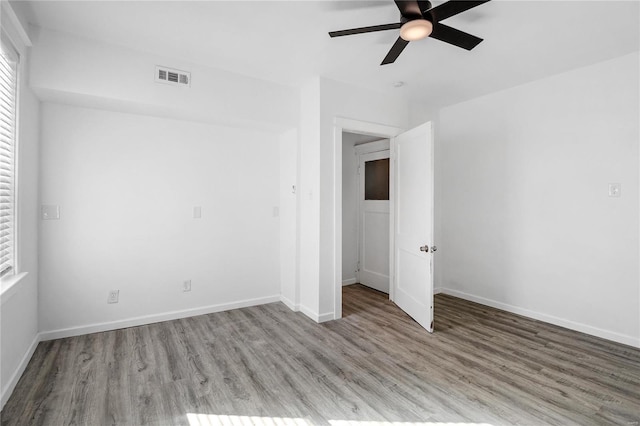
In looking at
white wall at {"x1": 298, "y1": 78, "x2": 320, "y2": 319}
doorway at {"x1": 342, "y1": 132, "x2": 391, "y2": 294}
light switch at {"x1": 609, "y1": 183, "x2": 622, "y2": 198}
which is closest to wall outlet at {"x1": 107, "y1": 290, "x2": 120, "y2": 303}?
white wall at {"x1": 298, "y1": 78, "x2": 320, "y2": 319}

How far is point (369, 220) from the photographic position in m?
5.07

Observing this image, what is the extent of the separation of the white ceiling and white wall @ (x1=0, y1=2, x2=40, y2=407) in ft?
2.21

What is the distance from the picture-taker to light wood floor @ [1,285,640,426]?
201 centimetres

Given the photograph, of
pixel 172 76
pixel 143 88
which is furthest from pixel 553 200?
pixel 143 88

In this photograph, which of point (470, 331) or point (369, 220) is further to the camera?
point (369, 220)

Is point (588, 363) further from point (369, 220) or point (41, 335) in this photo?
point (41, 335)

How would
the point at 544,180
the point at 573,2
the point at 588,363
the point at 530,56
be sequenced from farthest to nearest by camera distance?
the point at 544,180
the point at 530,56
the point at 588,363
the point at 573,2

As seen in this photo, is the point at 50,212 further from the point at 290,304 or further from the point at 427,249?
the point at 427,249

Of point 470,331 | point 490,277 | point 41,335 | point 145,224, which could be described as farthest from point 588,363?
point 41,335

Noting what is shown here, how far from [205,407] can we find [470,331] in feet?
8.47

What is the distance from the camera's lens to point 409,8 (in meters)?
2.04

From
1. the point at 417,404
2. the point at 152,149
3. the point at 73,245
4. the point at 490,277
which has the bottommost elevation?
the point at 417,404

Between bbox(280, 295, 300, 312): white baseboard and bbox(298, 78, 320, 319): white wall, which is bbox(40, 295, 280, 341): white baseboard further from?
bbox(298, 78, 320, 319): white wall

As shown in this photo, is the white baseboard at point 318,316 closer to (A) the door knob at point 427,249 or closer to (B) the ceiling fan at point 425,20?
(A) the door knob at point 427,249
